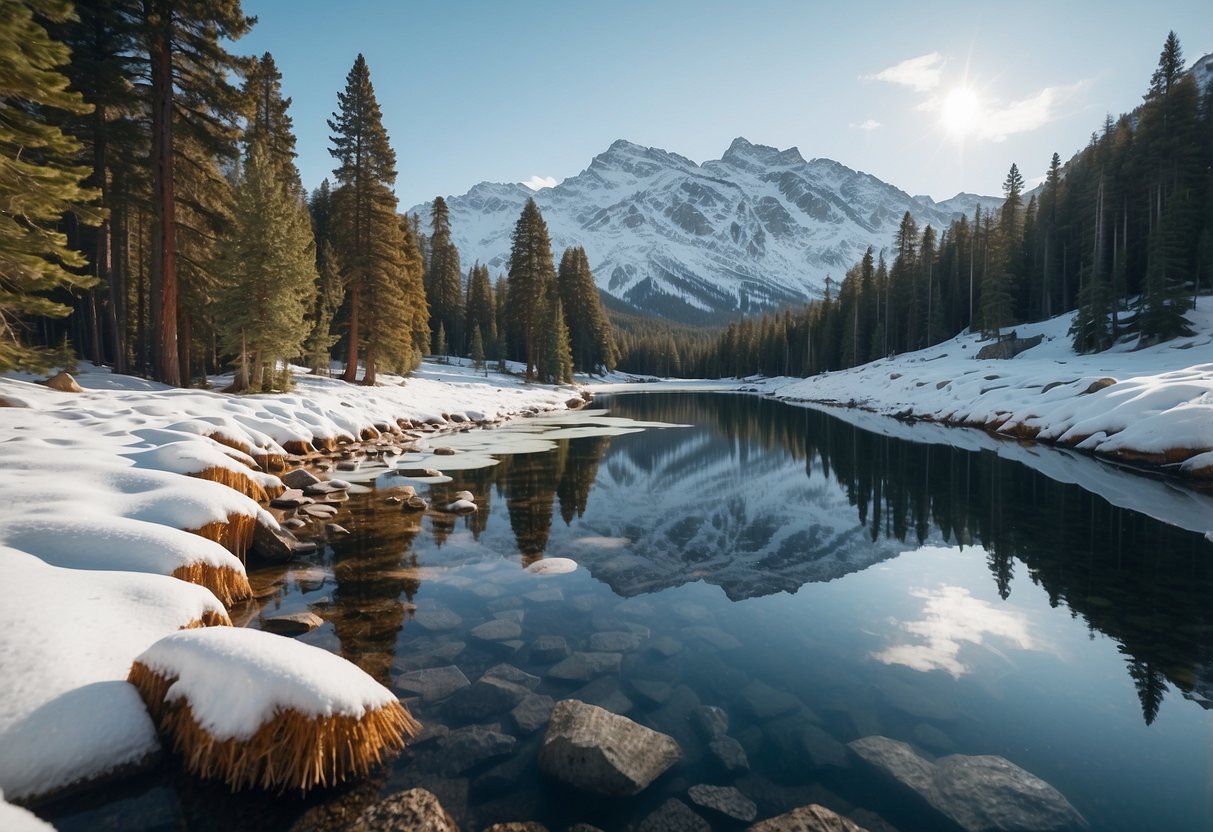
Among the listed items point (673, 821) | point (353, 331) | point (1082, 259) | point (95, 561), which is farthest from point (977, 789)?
point (1082, 259)

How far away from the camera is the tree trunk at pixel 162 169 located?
14.2 meters

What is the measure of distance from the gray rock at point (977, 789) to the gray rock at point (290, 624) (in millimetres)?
5193

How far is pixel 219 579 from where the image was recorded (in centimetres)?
537

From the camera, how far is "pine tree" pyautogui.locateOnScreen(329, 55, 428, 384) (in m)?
26.7

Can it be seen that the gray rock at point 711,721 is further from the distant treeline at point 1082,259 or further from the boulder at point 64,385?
the distant treeline at point 1082,259

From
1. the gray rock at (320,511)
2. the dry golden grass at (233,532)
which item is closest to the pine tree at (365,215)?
the gray rock at (320,511)

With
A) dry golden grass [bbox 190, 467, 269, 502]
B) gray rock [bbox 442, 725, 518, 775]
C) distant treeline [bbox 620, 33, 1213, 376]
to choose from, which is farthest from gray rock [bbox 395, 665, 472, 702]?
distant treeline [bbox 620, 33, 1213, 376]

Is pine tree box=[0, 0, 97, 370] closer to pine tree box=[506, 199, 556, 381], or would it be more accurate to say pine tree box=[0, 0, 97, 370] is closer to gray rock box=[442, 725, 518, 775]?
gray rock box=[442, 725, 518, 775]

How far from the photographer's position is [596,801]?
344 cm

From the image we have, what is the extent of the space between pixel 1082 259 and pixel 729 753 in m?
58.3

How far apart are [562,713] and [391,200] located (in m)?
29.3

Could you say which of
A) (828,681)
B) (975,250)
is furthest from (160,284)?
(975,250)

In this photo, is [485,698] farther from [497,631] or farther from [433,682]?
[497,631]

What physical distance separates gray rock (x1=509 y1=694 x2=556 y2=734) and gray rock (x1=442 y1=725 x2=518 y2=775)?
6.7 inches
